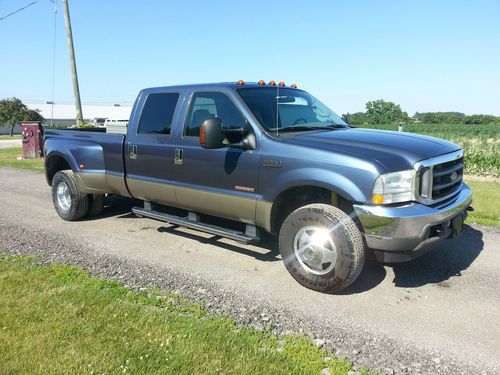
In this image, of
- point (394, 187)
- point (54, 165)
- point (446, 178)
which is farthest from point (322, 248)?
point (54, 165)

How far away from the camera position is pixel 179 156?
17.1 ft

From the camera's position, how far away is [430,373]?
2.87 m

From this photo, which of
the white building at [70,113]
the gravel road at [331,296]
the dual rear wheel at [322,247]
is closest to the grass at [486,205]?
the gravel road at [331,296]

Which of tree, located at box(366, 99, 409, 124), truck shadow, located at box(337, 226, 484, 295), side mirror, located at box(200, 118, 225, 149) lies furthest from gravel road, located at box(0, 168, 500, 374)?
tree, located at box(366, 99, 409, 124)

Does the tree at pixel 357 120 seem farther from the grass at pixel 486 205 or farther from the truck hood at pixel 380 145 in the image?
the truck hood at pixel 380 145

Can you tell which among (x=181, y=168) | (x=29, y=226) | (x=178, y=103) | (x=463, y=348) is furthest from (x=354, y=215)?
(x=29, y=226)

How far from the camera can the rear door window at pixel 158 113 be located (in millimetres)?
5473

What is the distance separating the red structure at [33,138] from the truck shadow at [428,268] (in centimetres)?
1663

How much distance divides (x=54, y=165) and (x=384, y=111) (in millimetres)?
99958

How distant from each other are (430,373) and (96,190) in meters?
5.26

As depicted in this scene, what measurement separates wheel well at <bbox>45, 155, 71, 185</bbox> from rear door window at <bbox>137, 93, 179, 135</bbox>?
216cm

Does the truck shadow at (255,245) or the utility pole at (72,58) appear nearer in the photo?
the truck shadow at (255,245)

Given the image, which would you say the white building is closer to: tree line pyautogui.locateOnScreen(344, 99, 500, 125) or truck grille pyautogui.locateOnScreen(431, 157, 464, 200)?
tree line pyautogui.locateOnScreen(344, 99, 500, 125)

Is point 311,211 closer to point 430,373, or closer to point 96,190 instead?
point 430,373
